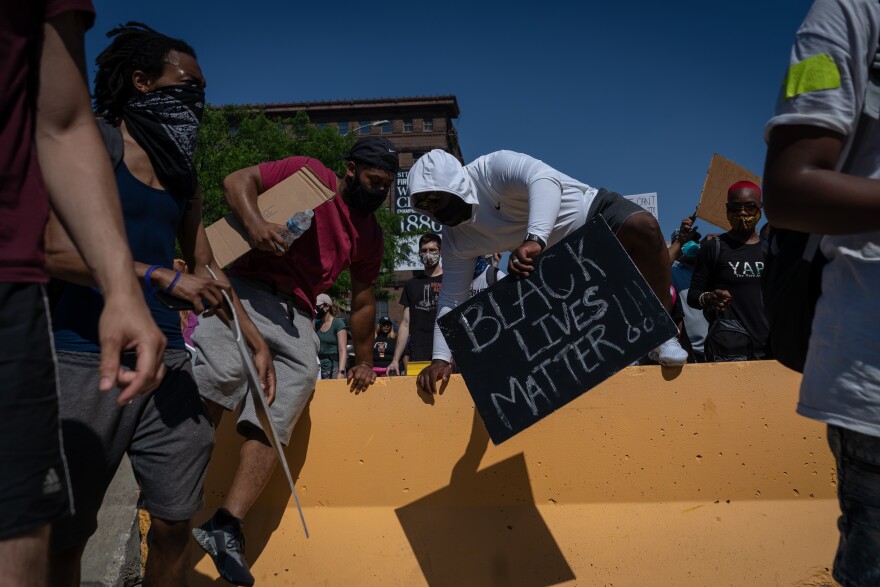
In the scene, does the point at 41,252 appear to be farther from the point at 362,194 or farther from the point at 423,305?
the point at 423,305

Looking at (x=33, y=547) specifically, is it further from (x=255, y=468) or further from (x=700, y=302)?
(x=700, y=302)

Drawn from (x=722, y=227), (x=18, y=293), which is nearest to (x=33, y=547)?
(x=18, y=293)

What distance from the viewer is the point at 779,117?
150 cm

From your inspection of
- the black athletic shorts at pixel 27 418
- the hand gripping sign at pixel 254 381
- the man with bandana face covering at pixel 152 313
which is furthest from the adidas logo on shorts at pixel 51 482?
the man with bandana face covering at pixel 152 313

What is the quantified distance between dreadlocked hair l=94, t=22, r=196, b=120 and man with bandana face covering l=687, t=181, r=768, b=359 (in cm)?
359

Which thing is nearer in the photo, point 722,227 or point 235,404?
point 235,404

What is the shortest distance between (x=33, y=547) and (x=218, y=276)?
173 cm

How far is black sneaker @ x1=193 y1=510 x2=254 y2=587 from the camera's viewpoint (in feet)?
9.87

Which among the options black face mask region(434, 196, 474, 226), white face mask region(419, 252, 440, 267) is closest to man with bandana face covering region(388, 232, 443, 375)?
white face mask region(419, 252, 440, 267)

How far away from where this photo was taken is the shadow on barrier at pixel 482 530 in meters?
3.42

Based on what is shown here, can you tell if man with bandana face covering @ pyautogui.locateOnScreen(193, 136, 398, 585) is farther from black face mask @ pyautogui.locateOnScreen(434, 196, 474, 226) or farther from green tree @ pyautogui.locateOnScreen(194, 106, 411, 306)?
green tree @ pyautogui.locateOnScreen(194, 106, 411, 306)

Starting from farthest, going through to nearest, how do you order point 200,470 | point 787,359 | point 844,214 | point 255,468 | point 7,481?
point 255,468 → point 200,470 → point 787,359 → point 844,214 → point 7,481

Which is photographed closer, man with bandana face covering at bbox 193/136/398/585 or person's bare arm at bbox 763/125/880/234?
person's bare arm at bbox 763/125/880/234

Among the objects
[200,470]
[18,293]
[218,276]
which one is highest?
[18,293]
